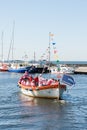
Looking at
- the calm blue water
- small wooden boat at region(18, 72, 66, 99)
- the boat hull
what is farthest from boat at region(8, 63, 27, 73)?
the calm blue water

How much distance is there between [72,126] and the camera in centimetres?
2472

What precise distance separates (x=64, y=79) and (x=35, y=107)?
496 cm

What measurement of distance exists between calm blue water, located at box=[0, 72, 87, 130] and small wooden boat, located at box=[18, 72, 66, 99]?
66cm

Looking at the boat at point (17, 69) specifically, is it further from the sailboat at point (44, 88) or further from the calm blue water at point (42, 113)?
the calm blue water at point (42, 113)

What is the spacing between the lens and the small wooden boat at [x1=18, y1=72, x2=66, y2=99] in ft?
118

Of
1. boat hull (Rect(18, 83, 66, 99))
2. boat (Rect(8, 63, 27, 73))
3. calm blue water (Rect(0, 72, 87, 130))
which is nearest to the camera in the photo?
calm blue water (Rect(0, 72, 87, 130))

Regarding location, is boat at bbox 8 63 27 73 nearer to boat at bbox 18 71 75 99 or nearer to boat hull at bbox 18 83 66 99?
boat at bbox 18 71 75 99

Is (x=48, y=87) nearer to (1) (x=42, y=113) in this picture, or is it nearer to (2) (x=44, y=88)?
(2) (x=44, y=88)

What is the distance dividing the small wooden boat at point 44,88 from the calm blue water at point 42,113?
66cm

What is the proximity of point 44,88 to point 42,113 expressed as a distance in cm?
767

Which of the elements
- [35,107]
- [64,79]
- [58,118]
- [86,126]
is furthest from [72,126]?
[64,79]

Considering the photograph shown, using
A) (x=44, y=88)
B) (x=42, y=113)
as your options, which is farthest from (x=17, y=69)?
(x=42, y=113)

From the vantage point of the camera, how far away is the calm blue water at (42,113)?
2492 cm

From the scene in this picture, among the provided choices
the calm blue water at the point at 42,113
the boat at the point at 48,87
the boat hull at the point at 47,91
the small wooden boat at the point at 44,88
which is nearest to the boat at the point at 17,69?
the small wooden boat at the point at 44,88
